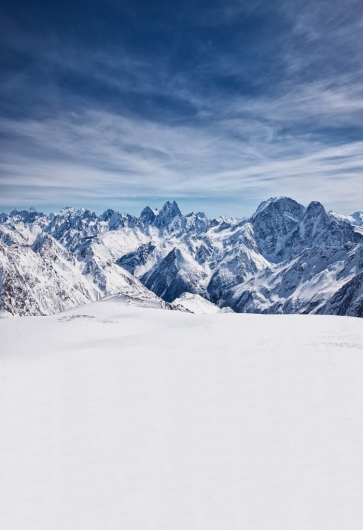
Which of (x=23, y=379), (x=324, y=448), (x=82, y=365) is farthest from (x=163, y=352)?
(x=324, y=448)

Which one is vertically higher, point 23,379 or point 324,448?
point 324,448

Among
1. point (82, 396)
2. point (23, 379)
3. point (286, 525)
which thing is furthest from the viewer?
point (23, 379)

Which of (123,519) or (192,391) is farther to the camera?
(192,391)

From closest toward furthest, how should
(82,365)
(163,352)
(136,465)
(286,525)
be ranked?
(286,525)
(136,465)
(82,365)
(163,352)

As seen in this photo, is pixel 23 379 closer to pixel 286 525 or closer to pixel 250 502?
pixel 250 502

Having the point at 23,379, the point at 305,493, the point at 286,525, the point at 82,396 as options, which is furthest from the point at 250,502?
the point at 23,379

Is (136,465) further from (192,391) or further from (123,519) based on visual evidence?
(192,391)
